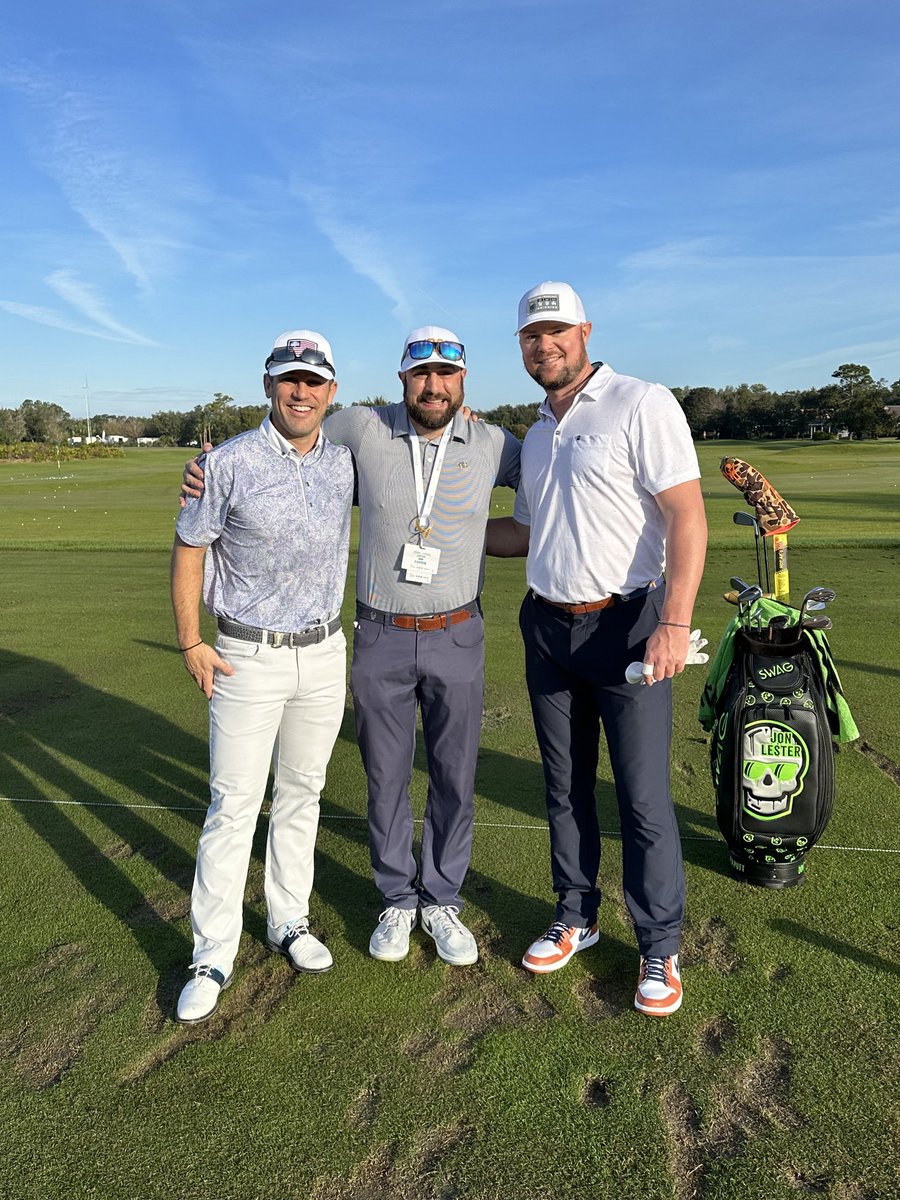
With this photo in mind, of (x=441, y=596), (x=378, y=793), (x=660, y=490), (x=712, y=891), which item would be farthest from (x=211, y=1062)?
(x=660, y=490)

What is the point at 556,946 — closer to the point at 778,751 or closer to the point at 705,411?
the point at 778,751

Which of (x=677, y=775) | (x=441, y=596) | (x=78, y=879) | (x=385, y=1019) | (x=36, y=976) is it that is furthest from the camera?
(x=677, y=775)

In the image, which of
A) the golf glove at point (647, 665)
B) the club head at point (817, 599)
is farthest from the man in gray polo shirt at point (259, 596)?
the club head at point (817, 599)

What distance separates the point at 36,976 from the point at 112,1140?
3.15 feet

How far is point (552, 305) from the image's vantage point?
10.9ft

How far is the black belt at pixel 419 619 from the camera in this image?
3582 millimetres

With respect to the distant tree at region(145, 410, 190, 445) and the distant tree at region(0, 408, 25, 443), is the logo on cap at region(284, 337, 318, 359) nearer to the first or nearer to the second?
the distant tree at region(0, 408, 25, 443)

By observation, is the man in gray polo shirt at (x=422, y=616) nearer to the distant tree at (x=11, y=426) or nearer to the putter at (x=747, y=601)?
the putter at (x=747, y=601)

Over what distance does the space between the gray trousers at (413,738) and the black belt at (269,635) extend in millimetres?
253

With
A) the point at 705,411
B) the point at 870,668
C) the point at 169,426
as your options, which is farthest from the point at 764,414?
the point at 870,668

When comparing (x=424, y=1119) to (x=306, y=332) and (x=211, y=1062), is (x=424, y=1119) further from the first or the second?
(x=306, y=332)

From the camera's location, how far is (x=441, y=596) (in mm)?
3582

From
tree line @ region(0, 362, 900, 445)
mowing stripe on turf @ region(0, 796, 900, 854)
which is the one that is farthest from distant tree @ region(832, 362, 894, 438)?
mowing stripe on turf @ region(0, 796, 900, 854)

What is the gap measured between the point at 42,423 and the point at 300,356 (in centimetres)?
8504
